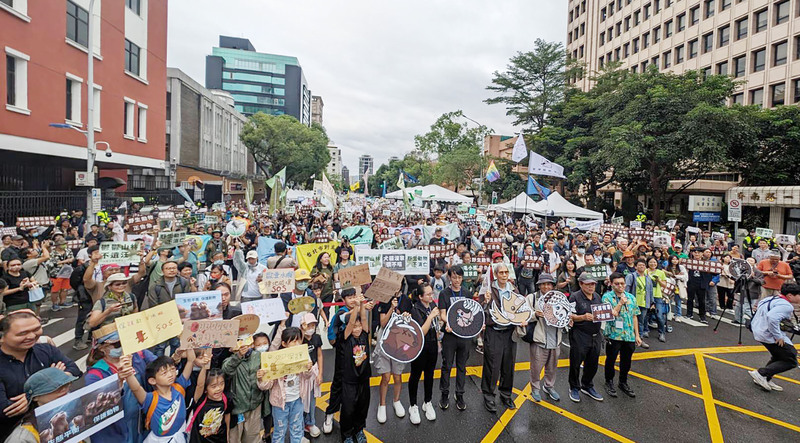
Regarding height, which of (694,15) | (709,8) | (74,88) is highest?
(694,15)

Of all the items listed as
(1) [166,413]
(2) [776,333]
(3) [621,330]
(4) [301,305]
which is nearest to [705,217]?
(2) [776,333]

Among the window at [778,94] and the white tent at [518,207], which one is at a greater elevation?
the window at [778,94]

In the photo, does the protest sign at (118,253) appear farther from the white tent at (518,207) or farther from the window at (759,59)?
the window at (759,59)

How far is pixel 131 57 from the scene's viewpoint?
67.8 ft

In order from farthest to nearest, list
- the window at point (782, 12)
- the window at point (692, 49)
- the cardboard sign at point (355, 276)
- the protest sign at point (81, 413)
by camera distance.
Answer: the window at point (692, 49)
the window at point (782, 12)
the cardboard sign at point (355, 276)
the protest sign at point (81, 413)

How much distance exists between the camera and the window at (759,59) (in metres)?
30.8

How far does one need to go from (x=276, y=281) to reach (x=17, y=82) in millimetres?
16314

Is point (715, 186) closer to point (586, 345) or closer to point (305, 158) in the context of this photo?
point (586, 345)

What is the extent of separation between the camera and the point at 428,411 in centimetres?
499

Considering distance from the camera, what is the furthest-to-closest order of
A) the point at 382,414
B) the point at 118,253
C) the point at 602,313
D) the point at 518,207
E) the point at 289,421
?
the point at 518,207, the point at 118,253, the point at 602,313, the point at 382,414, the point at 289,421

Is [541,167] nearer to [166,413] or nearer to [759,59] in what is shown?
[166,413]

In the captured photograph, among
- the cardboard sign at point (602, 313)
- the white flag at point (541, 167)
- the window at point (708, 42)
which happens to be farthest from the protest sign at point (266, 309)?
the window at point (708, 42)

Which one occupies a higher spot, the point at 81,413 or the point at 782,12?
the point at 782,12

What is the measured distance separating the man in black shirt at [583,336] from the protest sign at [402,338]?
7.39 ft
